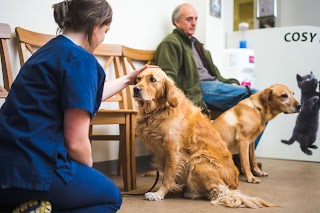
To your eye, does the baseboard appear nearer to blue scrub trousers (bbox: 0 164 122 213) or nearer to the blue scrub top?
blue scrub trousers (bbox: 0 164 122 213)

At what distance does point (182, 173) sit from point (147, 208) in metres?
0.38

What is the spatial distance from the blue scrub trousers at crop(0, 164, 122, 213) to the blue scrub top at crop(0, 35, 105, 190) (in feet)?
0.13

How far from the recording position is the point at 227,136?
311 centimetres

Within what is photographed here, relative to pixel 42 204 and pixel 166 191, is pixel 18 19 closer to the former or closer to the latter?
pixel 166 191

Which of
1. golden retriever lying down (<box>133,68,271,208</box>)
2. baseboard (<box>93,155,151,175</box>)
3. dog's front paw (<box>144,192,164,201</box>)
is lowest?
baseboard (<box>93,155,151,175</box>)

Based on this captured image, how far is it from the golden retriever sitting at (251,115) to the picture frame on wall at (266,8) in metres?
2.26

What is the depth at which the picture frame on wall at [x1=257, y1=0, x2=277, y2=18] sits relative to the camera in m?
5.05

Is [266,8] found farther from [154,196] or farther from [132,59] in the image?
[154,196]

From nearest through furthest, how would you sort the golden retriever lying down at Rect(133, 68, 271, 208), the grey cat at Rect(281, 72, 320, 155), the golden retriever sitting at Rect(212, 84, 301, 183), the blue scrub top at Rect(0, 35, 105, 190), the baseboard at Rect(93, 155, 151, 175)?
the blue scrub top at Rect(0, 35, 105, 190), the golden retriever lying down at Rect(133, 68, 271, 208), the golden retriever sitting at Rect(212, 84, 301, 183), the baseboard at Rect(93, 155, 151, 175), the grey cat at Rect(281, 72, 320, 155)

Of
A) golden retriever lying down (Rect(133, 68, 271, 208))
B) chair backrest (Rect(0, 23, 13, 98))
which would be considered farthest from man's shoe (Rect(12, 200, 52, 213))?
chair backrest (Rect(0, 23, 13, 98))

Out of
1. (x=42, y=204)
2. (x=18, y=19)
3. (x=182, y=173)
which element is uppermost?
(x=18, y=19)

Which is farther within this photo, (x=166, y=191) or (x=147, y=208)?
(x=166, y=191)

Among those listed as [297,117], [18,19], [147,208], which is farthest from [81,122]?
[297,117]

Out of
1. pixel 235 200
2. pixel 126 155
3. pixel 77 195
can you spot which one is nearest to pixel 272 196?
pixel 235 200
